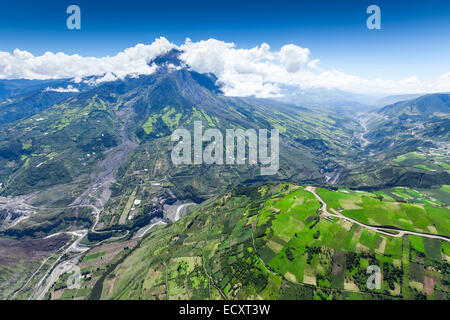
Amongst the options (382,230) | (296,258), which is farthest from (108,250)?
(382,230)

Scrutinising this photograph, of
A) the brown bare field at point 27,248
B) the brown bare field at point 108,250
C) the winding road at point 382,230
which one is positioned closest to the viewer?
the winding road at point 382,230

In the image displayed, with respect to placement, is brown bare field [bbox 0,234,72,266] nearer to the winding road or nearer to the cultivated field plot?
the cultivated field plot

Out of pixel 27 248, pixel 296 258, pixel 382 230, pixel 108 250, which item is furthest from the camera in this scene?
pixel 27 248

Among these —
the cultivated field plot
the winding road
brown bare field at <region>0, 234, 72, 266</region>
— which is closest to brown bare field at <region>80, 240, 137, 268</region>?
the cultivated field plot

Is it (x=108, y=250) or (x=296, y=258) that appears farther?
(x=108, y=250)

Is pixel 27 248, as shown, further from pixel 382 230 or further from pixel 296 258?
pixel 382 230

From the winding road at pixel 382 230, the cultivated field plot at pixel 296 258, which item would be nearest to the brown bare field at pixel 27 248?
the cultivated field plot at pixel 296 258

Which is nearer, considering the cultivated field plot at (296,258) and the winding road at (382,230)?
the cultivated field plot at (296,258)

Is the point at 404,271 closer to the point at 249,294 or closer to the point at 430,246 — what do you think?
the point at 430,246

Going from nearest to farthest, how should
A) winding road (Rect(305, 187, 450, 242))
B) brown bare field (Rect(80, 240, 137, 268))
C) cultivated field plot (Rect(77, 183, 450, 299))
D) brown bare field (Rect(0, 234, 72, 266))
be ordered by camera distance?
cultivated field plot (Rect(77, 183, 450, 299)) → winding road (Rect(305, 187, 450, 242)) → brown bare field (Rect(80, 240, 137, 268)) → brown bare field (Rect(0, 234, 72, 266))

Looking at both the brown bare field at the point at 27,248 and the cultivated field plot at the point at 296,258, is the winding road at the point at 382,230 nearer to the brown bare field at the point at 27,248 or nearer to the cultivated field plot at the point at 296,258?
the cultivated field plot at the point at 296,258

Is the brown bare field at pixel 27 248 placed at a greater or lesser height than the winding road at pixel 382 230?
lesser

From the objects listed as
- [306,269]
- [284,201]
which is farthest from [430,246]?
[284,201]
